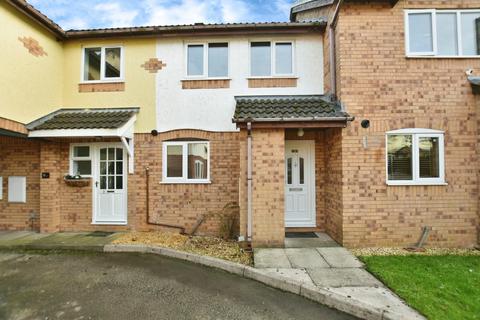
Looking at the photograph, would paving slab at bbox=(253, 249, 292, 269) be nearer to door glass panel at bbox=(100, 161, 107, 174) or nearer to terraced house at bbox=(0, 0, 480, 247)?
terraced house at bbox=(0, 0, 480, 247)

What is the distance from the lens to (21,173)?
7641mm

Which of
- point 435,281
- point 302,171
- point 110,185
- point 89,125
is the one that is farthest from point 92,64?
point 435,281

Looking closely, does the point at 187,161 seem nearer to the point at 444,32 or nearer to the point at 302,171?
the point at 302,171

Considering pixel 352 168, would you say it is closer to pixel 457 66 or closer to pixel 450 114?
pixel 450 114

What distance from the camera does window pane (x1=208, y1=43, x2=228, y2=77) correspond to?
7544 mm

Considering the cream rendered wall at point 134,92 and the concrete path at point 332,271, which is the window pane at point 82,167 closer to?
the cream rendered wall at point 134,92

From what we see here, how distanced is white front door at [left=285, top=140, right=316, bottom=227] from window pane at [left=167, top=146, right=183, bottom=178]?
3.11m

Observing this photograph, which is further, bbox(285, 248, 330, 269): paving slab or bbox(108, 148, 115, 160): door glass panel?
bbox(108, 148, 115, 160): door glass panel

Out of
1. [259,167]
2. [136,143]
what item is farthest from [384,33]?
[136,143]

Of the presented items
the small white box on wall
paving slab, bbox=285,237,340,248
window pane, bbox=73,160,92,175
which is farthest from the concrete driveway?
window pane, bbox=73,160,92,175

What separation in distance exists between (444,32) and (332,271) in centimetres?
632

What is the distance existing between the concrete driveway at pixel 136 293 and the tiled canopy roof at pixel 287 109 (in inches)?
137

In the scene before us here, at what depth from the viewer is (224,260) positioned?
5137 mm

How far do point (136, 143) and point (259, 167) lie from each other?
153 inches
